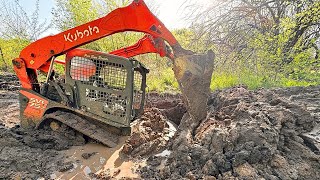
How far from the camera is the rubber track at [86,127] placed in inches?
154

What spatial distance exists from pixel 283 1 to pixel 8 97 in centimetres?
811

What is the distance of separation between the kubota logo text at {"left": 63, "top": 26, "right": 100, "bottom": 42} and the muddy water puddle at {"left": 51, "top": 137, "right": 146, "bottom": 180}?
1615mm

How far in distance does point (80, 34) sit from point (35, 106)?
4.58 ft

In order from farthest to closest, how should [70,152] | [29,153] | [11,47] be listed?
[11,47], [70,152], [29,153]

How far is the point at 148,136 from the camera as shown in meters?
3.96

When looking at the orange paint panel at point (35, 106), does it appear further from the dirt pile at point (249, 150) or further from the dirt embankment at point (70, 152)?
the dirt pile at point (249, 150)

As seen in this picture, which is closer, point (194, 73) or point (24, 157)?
point (24, 157)

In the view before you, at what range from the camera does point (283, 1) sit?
741 cm

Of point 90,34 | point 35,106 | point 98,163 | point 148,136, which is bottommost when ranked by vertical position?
point 98,163

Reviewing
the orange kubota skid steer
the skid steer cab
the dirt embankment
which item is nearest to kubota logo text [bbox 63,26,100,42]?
the orange kubota skid steer

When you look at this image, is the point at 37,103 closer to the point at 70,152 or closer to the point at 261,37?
the point at 70,152

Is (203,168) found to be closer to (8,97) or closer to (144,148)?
(144,148)

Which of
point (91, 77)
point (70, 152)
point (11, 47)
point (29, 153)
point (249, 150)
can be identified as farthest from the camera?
point (11, 47)

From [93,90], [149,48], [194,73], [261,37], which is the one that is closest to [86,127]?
[93,90]
